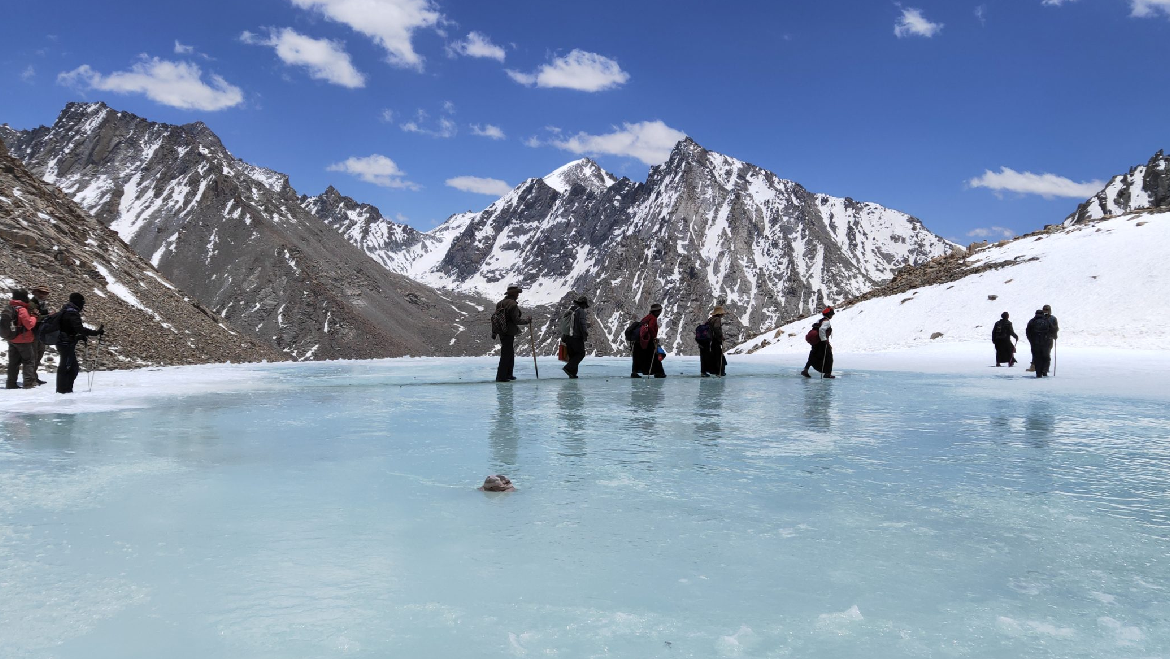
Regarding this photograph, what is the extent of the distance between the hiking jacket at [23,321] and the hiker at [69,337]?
1.50 meters

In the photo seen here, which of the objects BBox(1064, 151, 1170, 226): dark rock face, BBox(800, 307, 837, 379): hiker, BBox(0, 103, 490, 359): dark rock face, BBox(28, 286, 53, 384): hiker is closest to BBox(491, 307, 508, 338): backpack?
BBox(800, 307, 837, 379): hiker

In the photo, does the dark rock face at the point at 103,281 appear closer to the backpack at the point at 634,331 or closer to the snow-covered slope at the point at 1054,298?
the backpack at the point at 634,331

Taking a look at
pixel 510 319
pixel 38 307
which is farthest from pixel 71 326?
pixel 510 319

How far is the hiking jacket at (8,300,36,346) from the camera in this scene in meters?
15.8

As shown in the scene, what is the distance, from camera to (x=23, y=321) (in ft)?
51.8

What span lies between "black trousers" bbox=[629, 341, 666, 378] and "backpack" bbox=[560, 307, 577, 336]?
2227 mm

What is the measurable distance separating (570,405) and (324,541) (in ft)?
29.5

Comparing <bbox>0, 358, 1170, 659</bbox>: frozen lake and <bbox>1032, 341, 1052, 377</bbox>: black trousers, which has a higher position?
<bbox>1032, 341, 1052, 377</bbox>: black trousers

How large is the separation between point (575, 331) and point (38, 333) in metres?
12.5

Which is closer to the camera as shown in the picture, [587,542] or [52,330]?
[587,542]

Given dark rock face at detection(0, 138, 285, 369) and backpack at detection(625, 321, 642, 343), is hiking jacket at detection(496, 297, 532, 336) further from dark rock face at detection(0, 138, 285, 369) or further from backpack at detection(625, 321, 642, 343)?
dark rock face at detection(0, 138, 285, 369)

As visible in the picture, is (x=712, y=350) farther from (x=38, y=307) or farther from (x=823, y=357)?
(x=38, y=307)

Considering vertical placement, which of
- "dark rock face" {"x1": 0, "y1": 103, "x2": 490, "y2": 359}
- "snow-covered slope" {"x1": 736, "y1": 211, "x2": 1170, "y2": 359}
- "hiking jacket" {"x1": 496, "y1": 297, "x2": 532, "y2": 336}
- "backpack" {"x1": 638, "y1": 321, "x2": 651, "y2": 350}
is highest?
"dark rock face" {"x1": 0, "y1": 103, "x2": 490, "y2": 359}

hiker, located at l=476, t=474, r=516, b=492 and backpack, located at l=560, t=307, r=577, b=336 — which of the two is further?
backpack, located at l=560, t=307, r=577, b=336
